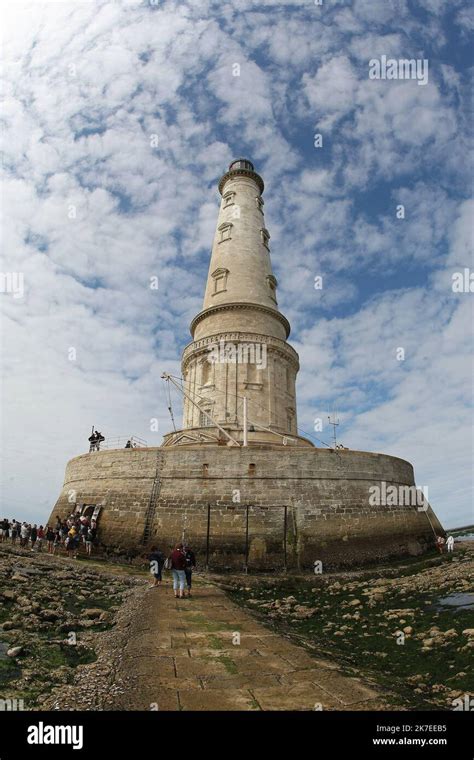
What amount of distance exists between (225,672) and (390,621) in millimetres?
5493

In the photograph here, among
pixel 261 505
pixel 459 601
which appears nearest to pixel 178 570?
pixel 459 601

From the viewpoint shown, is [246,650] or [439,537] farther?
[439,537]

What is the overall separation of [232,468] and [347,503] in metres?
4.97

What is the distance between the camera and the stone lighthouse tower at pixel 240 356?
81.1ft

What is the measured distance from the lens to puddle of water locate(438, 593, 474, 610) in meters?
9.52

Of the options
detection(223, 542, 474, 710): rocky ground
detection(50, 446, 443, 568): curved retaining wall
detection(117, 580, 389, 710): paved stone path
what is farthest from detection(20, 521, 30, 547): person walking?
detection(117, 580, 389, 710): paved stone path

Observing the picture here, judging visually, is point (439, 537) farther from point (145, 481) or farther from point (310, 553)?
point (145, 481)

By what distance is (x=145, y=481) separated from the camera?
63.4ft

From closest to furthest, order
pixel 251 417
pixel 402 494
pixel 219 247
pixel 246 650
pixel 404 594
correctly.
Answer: pixel 246 650 → pixel 404 594 → pixel 402 494 → pixel 251 417 → pixel 219 247

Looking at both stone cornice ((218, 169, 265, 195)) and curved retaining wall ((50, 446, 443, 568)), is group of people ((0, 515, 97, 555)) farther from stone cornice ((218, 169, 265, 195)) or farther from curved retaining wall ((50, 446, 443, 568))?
stone cornice ((218, 169, 265, 195))

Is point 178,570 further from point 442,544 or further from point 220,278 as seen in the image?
point 220,278

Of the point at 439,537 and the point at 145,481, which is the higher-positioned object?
the point at 145,481
